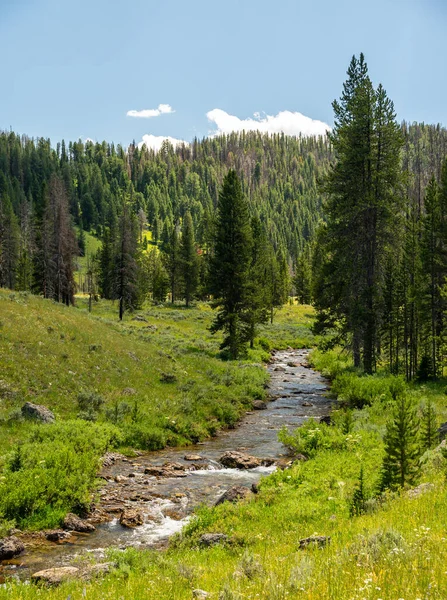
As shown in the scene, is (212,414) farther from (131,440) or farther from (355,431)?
(355,431)

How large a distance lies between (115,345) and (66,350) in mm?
4612

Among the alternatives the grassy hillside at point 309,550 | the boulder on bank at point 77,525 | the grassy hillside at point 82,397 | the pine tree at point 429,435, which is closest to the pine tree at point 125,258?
the grassy hillside at point 82,397

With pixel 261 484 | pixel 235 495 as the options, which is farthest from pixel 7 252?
pixel 235 495

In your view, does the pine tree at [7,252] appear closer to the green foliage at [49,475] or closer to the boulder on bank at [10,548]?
the green foliage at [49,475]

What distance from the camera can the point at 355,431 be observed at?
1739 centimetres

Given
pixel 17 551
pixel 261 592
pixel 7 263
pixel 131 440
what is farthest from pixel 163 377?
pixel 7 263

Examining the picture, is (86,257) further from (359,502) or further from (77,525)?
(359,502)

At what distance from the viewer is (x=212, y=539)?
9.51m

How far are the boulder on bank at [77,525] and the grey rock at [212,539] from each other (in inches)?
148

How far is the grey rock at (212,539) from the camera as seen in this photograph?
9.36 meters

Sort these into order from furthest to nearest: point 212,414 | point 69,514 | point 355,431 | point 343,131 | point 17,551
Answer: point 343,131
point 212,414
point 355,431
point 69,514
point 17,551

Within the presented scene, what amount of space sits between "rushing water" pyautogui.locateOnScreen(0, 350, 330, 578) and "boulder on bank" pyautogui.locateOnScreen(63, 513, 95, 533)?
23 cm

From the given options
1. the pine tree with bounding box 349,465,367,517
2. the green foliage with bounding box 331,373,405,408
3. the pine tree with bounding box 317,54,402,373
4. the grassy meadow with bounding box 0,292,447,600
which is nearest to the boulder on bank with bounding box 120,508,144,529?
the grassy meadow with bounding box 0,292,447,600

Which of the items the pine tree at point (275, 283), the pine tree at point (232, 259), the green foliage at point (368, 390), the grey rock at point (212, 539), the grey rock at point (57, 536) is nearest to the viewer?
the grey rock at point (212, 539)
